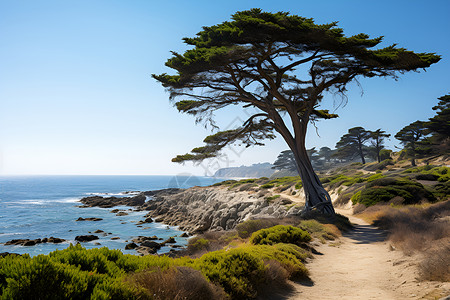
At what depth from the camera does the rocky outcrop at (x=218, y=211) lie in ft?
75.3

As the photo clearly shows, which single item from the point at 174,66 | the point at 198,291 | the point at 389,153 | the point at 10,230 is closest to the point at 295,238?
the point at 198,291

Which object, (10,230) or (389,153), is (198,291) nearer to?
(10,230)

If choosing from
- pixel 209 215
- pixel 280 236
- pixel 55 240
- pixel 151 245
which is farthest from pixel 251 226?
pixel 55 240

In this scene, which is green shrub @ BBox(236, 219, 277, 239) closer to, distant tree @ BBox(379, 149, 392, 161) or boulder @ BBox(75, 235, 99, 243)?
boulder @ BBox(75, 235, 99, 243)

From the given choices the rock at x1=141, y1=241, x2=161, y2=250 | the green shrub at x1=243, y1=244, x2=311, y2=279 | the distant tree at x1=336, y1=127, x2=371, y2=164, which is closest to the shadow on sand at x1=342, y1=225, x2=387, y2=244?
the green shrub at x1=243, y1=244, x2=311, y2=279

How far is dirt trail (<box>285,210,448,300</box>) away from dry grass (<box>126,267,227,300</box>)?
202cm

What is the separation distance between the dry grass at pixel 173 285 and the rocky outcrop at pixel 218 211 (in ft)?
49.5

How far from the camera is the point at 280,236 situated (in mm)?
9320

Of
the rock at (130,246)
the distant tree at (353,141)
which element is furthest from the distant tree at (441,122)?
the rock at (130,246)

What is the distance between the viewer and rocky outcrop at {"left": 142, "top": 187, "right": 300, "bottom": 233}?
904 inches

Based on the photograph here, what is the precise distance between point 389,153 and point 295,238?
208 ft

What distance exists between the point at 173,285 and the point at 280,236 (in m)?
6.18

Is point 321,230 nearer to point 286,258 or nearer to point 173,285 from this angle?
point 286,258

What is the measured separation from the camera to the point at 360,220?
1681cm
